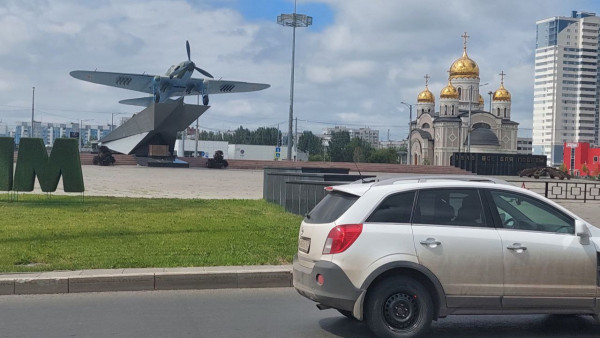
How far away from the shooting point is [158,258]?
33.3 feet

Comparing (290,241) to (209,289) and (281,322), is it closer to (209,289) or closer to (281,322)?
(209,289)

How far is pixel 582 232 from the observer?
21.1 ft

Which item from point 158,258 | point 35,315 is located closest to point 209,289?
point 158,258

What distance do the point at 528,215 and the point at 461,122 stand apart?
10158 centimetres

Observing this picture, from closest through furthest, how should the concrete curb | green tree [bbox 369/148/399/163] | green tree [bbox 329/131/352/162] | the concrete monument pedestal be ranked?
1. the concrete curb
2. the concrete monument pedestal
3. green tree [bbox 369/148/399/163]
4. green tree [bbox 329/131/352/162]

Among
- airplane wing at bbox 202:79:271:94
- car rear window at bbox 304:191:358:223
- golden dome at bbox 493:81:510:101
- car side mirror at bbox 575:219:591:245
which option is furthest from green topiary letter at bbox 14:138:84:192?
golden dome at bbox 493:81:510:101

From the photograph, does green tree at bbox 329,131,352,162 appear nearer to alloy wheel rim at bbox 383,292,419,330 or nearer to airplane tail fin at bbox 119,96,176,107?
airplane tail fin at bbox 119,96,176,107

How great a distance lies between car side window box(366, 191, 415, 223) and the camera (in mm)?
6375

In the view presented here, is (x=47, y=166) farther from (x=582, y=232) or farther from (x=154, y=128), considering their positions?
(x=154, y=128)

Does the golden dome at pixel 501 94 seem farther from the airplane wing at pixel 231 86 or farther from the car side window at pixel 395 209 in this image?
the car side window at pixel 395 209

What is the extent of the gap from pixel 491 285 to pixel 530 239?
23.6 inches

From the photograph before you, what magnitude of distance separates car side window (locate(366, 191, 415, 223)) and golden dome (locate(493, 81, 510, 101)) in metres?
113

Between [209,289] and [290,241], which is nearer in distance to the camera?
[209,289]

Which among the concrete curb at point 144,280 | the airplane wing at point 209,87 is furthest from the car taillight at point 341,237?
the airplane wing at point 209,87
